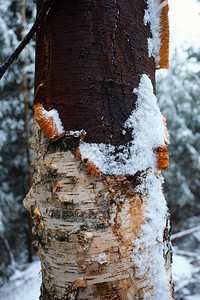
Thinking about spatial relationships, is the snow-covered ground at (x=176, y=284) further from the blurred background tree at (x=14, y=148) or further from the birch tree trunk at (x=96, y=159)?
the birch tree trunk at (x=96, y=159)

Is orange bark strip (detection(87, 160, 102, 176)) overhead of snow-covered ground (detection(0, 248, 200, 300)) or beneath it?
overhead

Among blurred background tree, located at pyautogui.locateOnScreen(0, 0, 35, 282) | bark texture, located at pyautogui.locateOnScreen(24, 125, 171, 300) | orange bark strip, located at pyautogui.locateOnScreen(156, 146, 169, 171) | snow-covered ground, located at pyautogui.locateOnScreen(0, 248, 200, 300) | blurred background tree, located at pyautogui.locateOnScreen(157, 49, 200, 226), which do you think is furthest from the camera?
blurred background tree, located at pyautogui.locateOnScreen(157, 49, 200, 226)

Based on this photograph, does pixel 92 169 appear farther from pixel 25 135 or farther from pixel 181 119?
pixel 181 119

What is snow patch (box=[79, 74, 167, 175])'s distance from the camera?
66cm

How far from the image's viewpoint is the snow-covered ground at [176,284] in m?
3.14

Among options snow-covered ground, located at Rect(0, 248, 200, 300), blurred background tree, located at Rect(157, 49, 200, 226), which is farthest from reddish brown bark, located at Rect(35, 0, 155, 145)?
blurred background tree, located at Rect(157, 49, 200, 226)

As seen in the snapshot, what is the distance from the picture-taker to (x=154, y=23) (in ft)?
2.69

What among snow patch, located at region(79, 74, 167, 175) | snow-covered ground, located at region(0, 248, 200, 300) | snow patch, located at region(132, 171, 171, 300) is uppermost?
snow patch, located at region(79, 74, 167, 175)

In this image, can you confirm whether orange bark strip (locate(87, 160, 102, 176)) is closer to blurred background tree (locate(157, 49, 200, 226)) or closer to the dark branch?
the dark branch

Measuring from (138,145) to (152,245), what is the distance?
32 cm

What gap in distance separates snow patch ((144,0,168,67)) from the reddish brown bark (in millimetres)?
120

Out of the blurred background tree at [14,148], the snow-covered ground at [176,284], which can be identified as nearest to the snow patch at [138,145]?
the snow-covered ground at [176,284]

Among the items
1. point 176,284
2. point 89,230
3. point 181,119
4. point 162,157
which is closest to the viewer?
point 89,230

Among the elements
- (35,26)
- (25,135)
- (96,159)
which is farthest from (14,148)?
(96,159)
